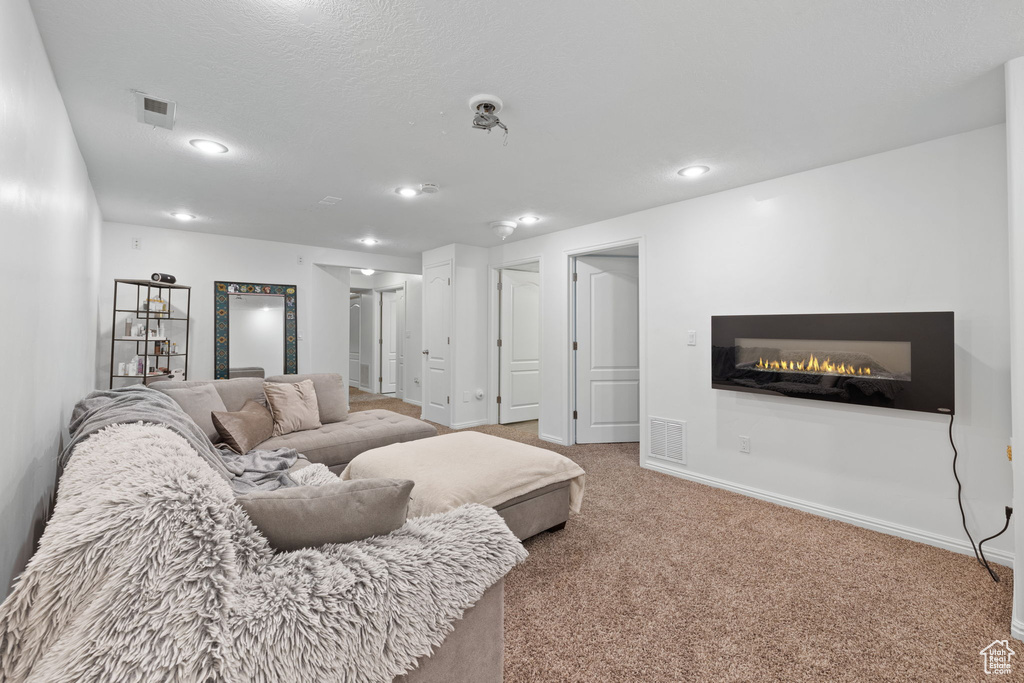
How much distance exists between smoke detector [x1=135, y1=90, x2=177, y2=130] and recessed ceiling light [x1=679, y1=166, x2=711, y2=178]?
2965 mm

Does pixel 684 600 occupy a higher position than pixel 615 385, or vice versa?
pixel 615 385

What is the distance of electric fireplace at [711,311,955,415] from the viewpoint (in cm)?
257

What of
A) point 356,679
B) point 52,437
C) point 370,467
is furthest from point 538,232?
point 356,679

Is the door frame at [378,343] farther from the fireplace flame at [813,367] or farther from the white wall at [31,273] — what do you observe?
the fireplace flame at [813,367]

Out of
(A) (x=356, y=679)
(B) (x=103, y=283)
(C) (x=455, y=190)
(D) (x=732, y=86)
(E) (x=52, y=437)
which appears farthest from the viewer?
(B) (x=103, y=283)

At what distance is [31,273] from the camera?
179 centimetres

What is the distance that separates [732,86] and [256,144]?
2.58 metres

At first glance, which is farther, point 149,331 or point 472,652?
point 149,331

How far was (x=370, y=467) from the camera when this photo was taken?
2557 millimetres

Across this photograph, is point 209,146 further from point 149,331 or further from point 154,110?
point 149,331

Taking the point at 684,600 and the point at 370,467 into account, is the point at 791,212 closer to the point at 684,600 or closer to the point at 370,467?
the point at 684,600

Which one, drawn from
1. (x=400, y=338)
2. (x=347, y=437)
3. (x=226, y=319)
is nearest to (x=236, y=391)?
(x=347, y=437)

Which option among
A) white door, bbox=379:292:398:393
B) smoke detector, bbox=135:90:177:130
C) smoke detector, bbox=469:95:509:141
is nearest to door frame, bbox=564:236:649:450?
smoke detector, bbox=469:95:509:141

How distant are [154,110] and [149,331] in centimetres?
317
